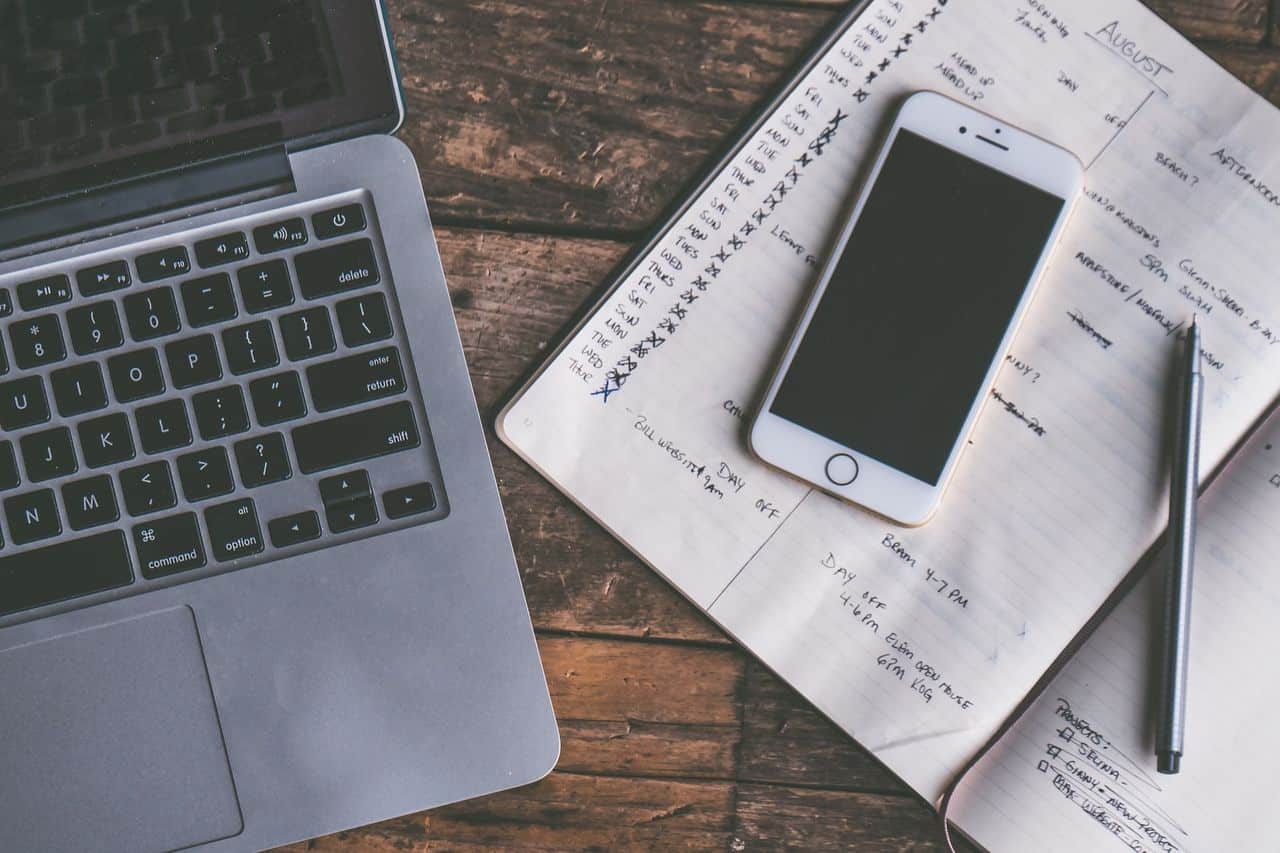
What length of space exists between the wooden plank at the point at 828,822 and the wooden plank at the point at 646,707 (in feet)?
0.09

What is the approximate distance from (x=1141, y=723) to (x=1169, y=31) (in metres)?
0.38

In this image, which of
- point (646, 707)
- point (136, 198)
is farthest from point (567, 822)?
point (136, 198)

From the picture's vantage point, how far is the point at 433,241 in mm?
489

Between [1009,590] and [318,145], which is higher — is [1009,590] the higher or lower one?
the lower one

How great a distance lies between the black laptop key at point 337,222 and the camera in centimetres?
48

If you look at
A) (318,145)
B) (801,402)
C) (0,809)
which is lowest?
(0,809)

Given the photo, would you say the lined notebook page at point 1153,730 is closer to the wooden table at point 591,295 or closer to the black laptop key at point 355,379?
the wooden table at point 591,295

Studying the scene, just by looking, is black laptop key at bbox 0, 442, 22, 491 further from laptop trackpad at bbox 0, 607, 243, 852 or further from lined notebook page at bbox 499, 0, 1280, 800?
lined notebook page at bbox 499, 0, 1280, 800

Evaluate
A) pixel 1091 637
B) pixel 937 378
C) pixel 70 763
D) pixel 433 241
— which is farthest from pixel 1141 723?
pixel 70 763

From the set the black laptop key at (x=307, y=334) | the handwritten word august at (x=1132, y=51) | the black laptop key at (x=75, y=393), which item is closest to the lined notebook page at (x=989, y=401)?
the handwritten word august at (x=1132, y=51)

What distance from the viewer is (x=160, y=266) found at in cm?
48

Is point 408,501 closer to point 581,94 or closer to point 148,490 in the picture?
point 148,490

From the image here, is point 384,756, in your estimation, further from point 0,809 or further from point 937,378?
point 937,378

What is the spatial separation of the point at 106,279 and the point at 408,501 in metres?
0.19
